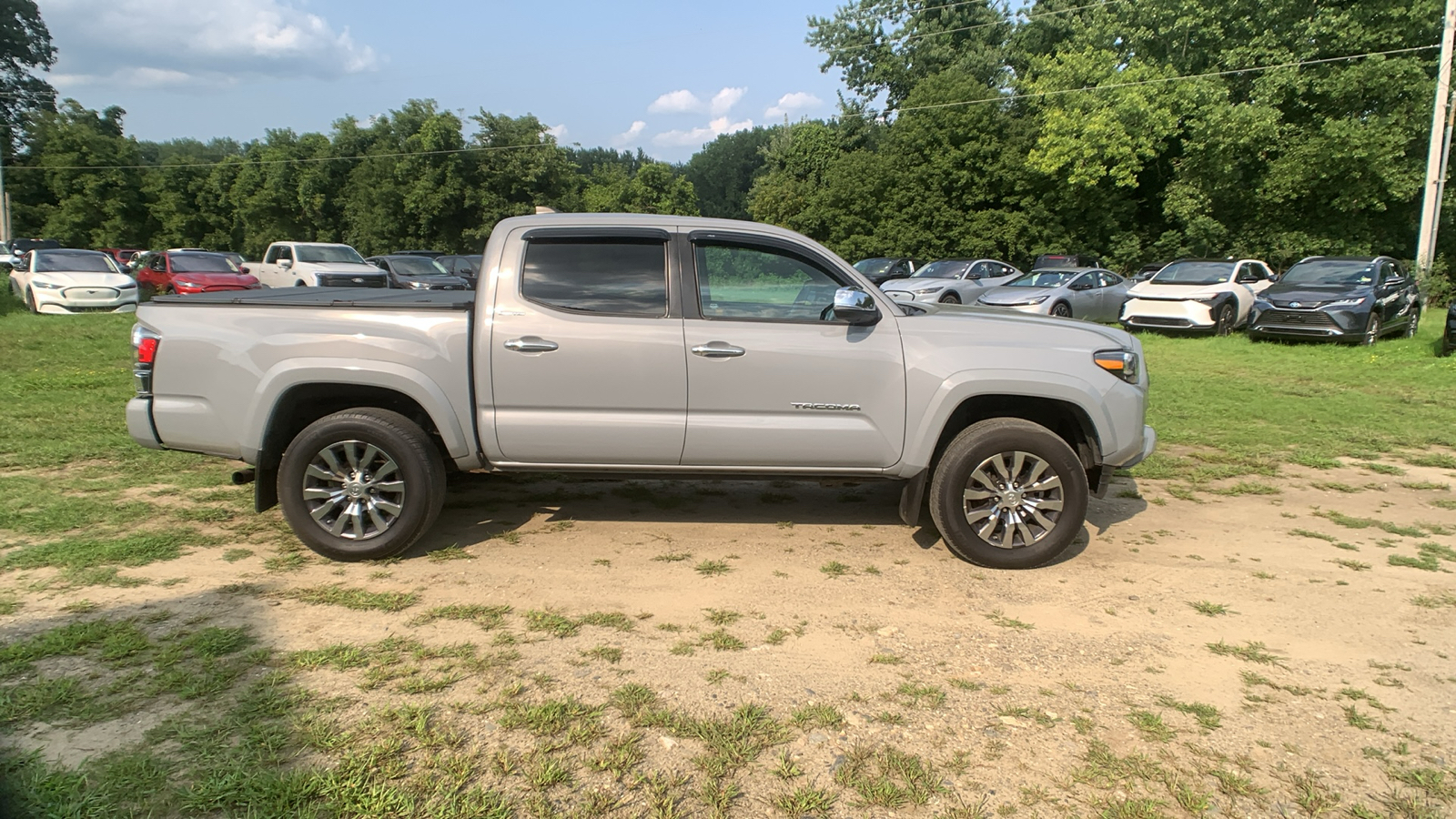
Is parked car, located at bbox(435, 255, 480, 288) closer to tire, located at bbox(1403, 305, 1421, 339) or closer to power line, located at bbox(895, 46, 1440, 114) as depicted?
tire, located at bbox(1403, 305, 1421, 339)

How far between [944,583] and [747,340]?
5.54ft

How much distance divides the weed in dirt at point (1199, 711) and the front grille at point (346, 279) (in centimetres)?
1956

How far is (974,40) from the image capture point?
46.4 metres

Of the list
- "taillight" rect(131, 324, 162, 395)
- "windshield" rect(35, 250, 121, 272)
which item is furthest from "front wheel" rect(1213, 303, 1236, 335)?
"windshield" rect(35, 250, 121, 272)

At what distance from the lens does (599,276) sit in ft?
15.8

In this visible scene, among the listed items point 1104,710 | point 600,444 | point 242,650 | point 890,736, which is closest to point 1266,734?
point 1104,710

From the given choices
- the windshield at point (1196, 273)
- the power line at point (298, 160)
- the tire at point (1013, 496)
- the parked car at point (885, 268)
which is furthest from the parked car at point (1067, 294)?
the power line at point (298, 160)

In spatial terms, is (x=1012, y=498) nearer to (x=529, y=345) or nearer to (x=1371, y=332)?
(x=529, y=345)

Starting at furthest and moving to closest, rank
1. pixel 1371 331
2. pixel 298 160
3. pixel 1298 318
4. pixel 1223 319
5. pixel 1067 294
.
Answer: pixel 298 160 < pixel 1067 294 < pixel 1223 319 < pixel 1298 318 < pixel 1371 331

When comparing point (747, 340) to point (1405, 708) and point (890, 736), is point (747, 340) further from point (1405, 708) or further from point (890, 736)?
point (1405, 708)

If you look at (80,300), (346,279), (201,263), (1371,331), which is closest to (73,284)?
(80,300)

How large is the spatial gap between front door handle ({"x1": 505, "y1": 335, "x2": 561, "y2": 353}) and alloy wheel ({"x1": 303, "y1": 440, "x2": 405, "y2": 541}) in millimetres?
911

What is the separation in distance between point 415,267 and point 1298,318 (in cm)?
1927

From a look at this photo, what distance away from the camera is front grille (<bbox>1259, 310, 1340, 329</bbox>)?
14961mm
